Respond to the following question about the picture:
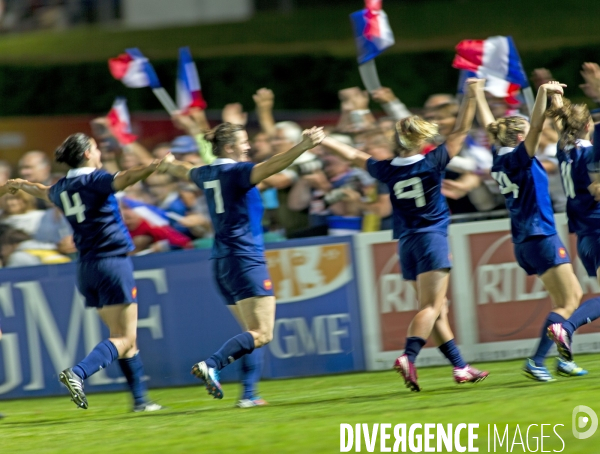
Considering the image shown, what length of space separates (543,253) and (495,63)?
2.69 metres

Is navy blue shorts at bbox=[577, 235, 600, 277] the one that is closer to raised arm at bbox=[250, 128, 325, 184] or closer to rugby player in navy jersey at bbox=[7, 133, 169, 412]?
raised arm at bbox=[250, 128, 325, 184]

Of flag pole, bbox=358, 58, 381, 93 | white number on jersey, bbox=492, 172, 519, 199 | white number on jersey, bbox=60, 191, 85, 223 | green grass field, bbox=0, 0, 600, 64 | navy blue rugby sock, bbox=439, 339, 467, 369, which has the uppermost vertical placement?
green grass field, bbox=0, 0, 600, 64

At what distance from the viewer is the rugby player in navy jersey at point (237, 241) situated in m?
7.48

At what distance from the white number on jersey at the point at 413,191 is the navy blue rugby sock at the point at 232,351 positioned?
1540 millimetres

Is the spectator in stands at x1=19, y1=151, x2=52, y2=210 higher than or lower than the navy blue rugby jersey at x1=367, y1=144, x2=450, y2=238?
higher

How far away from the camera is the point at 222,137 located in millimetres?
7582

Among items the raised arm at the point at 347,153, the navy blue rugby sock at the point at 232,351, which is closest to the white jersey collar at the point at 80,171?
the navy blue rugby sock at the point at 232,351

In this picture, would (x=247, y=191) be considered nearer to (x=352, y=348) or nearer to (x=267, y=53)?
(x=352, y=348)

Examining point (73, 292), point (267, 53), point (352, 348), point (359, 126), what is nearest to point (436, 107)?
point (359, 126)

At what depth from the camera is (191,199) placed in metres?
10.7

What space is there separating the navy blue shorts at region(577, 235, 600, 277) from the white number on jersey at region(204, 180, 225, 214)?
2.74 metres

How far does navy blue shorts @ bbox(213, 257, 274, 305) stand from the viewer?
7.51 metres

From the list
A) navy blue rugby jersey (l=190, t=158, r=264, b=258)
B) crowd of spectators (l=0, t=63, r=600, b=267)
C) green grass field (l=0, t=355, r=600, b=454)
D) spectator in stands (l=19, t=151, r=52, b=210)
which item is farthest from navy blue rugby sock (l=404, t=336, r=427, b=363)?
spectator in stands (l=19, t=151, r=52, b=210)

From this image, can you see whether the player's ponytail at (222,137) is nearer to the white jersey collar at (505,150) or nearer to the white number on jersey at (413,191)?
the white number on jersey at (413,191)
